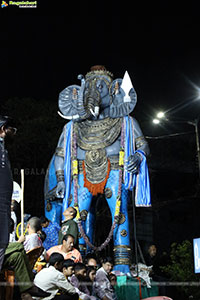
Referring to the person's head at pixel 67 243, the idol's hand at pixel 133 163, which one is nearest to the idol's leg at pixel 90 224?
the idol's hand at pixel 133 163

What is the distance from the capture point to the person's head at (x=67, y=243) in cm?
711

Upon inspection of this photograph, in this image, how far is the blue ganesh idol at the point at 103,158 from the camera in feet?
28.6

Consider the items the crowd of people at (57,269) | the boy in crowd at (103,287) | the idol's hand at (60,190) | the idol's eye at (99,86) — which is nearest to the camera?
the crowd of people at (57,269)

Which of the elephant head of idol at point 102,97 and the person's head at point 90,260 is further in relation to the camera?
the elephant head of idol at point 102,97

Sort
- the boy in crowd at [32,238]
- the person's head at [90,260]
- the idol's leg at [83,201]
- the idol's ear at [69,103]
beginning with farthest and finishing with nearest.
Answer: the idol's ear at [69,103] < the idol's leg at [83,201] < the person's head at [90,260] < the boy in crowd at [32,238]

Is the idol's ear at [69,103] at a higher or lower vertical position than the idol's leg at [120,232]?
higher

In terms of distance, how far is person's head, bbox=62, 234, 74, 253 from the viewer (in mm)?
7109

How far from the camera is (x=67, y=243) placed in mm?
7105

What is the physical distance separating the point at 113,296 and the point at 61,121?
9.75 meters

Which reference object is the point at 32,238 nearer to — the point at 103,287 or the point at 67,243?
the point at 67,243

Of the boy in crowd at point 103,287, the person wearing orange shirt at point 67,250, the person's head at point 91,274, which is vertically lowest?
the boy in crowd at point 103,287

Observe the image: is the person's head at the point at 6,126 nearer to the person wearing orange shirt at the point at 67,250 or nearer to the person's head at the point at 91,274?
the person wearing orange shirt at the point at 67,250

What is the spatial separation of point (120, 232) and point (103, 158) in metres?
1.28

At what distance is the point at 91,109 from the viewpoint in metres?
9.08
